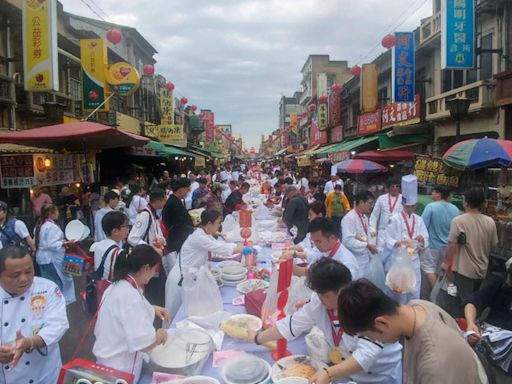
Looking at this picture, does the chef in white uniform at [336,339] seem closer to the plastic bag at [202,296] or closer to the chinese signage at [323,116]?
the plastic bag at [202,296]

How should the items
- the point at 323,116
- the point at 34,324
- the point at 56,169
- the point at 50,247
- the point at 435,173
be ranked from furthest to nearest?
the point at 323,116, the point at 435,173, the point at 56,169, the point at 50,247, the point at 34,324

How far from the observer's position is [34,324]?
102 inches

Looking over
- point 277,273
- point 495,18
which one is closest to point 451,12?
point 495,18

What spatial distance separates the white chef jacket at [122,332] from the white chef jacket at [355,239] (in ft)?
11.6

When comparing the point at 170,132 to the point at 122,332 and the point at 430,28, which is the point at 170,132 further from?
the point at 122,332

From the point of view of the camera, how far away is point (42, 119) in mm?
12312

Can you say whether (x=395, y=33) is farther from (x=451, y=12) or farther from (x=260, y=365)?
(x=260, y=365)

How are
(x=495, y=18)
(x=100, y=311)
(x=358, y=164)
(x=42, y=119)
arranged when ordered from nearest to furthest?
(x=100, y=311) < (x=495, y=18) < (x=42, y=119) < (x=358, y=164)

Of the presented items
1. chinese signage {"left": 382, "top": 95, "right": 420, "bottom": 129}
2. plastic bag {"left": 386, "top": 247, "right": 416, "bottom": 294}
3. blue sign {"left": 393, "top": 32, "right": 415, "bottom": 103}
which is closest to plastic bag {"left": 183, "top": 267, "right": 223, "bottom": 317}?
plastic bag {"left": 386, "top": 247, "right": 416, "bottom": 294}

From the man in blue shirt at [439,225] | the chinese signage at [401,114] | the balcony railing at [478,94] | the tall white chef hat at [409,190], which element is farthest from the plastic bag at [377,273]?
the chinese signage at [401,114]

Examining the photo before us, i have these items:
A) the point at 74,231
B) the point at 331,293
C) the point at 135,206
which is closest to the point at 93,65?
the point at 135,206

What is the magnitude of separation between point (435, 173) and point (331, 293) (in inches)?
347

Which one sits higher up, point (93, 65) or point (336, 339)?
point (93, 65)

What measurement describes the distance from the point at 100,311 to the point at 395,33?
43.8 ft
